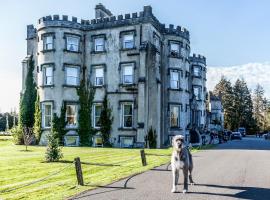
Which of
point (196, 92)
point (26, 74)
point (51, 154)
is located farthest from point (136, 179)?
point (196, 92)

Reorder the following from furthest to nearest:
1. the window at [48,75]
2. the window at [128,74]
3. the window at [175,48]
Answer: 1. the window at [175,48]
2. the window at [48,75]
3. the window at [128,74]

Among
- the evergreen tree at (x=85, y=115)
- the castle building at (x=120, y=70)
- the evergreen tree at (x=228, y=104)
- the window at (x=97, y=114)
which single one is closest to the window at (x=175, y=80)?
the castle building at (x=120, y=70)

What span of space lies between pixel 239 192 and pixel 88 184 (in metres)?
4.60

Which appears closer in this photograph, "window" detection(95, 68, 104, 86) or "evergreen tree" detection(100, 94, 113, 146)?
"evergreen tree" detection(100, 94, 113, 146)

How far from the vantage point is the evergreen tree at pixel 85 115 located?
33719 mm

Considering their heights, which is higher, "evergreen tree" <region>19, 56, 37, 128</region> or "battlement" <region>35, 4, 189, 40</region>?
"battlement" <region>35, 4, 189, 40</region>

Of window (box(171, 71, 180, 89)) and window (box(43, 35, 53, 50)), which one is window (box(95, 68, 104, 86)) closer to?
window (box(43, 35, 53, 50))

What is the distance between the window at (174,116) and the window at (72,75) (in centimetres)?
978

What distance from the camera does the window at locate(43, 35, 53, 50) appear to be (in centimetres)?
3428

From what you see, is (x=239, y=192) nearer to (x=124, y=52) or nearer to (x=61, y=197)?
(x=61, y=197)

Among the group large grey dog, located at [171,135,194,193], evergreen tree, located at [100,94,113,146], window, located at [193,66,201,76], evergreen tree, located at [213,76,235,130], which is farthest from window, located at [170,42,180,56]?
evergreen tree, located at [213,76,235,130]

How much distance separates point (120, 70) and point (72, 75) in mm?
4737

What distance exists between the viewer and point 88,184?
37.3ft

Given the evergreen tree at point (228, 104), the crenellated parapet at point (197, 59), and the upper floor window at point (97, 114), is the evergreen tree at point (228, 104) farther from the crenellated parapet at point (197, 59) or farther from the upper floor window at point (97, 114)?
the upper floor window at point (97, 114)
